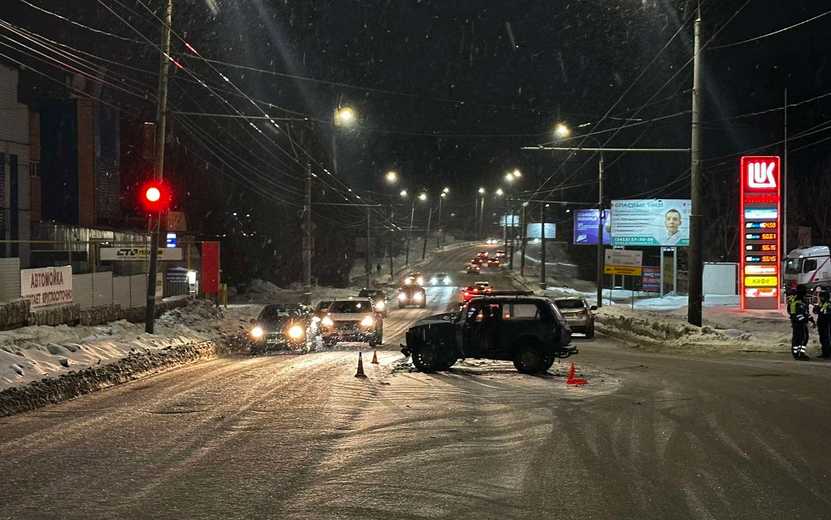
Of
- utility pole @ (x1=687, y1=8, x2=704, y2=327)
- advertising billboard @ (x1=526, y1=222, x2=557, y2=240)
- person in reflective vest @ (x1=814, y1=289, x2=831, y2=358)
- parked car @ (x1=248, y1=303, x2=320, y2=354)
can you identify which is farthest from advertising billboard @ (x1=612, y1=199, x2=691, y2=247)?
advertising billboard @ (x1=526, y1=222, x2=557, y2=240)

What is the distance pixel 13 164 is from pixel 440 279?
200 ft

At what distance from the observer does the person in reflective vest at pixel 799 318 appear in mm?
20266

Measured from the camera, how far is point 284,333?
27516 millimetres

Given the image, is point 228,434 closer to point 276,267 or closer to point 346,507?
point 346,507

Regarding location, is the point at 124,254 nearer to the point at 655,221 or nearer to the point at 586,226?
the point at 655,221

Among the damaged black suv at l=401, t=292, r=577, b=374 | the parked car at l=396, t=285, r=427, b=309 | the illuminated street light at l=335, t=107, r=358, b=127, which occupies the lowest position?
the parked car at l=396, t=285, r=427, b=309

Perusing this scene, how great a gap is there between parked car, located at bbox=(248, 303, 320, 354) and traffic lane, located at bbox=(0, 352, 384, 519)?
11.8m

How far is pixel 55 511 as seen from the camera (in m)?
6.68

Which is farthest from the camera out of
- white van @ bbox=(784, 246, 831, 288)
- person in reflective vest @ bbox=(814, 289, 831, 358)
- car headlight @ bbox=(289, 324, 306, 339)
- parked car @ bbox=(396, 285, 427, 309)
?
parked car @ bbox=(396, 285, 427, 309)

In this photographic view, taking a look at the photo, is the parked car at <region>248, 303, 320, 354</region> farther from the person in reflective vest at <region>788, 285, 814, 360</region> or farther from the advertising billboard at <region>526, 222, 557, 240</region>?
the advertising billboard at <region>526, 222, 557, 240</region>

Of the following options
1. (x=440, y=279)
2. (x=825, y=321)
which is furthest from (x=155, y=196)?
(x=440, y=279)

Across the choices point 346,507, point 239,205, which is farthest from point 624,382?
point 239,205

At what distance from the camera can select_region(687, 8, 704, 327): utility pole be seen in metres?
25.5

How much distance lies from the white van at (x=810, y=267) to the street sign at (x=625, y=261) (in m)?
7.86
